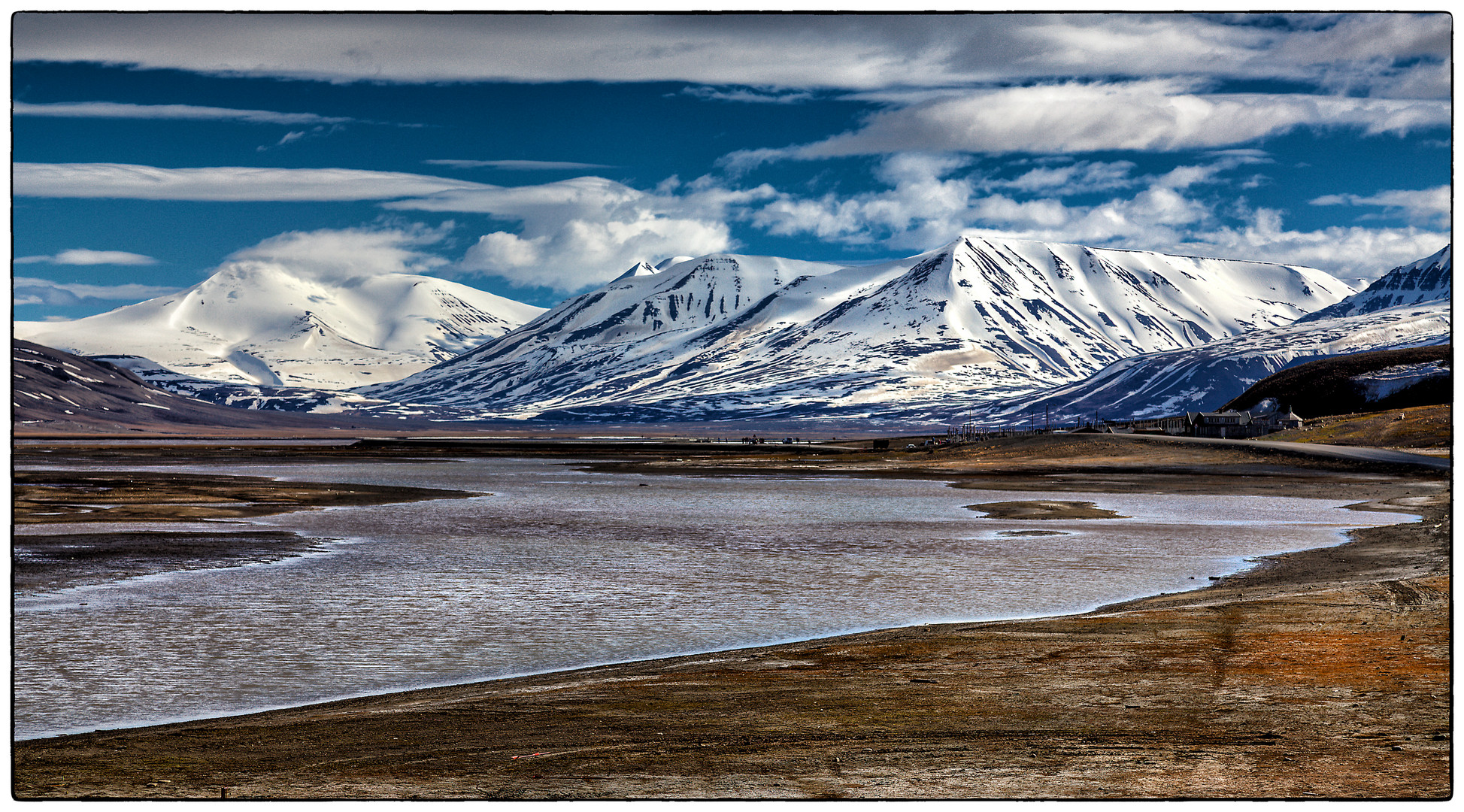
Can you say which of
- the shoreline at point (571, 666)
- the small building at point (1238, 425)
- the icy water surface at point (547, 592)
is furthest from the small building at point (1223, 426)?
the shoreline at point (571, 666)

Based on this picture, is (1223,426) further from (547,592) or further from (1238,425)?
(547,592)

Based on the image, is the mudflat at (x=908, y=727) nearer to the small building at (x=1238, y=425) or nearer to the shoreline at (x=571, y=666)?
the shoreline at (x=571, y=666)

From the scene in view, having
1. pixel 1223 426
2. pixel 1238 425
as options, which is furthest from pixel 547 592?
pixel 1223 426

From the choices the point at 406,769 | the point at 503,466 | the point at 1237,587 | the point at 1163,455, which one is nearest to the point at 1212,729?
the point at 406,769

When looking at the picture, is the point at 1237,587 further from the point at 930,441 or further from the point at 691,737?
the point at 930,441

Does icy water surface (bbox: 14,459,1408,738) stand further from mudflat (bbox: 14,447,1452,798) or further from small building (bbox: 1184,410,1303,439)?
small building (bbox: 1184,410,1303,439)
